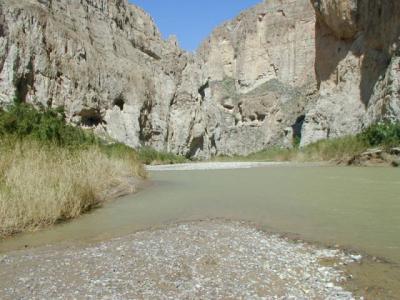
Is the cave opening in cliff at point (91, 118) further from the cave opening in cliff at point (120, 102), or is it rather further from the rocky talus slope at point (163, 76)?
the cave opening in cliff at point (120, 102)

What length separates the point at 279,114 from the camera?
6103 centimetres

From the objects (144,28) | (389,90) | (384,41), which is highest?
(144,28)

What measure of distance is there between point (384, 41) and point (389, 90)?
5.58 meters

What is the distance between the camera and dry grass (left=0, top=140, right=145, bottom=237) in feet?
20.1

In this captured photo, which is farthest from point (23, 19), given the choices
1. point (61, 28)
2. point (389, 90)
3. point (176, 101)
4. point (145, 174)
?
point (389, 90)

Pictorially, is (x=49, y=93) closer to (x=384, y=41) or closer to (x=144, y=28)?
(x=144, y=28)

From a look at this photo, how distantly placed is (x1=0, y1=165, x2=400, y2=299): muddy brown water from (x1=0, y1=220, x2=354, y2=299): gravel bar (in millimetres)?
399

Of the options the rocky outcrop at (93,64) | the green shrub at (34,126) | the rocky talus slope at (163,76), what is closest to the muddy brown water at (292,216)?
the green shrub at (34,126)

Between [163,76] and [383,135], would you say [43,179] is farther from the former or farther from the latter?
[163,76]

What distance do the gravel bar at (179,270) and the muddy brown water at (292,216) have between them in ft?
1.31

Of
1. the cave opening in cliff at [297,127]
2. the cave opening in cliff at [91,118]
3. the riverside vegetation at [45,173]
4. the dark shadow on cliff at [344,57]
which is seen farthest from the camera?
the cave opening in cliff at [297,127]

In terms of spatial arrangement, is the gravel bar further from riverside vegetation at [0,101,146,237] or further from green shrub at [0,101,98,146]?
green shrub at [0,101,98,146]

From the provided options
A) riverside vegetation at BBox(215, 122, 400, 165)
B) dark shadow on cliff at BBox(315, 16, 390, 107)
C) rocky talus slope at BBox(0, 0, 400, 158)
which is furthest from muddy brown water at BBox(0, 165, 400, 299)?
dark shadow on cliff at BBox(315, 16, 390, 107)

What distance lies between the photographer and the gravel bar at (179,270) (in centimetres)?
353
